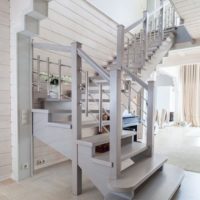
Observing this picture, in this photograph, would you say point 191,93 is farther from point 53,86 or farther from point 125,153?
point 125,153

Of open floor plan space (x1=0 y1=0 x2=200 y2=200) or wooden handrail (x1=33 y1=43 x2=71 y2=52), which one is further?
wooden handrail (x1=33 y1=43 x2=71 y2=52)

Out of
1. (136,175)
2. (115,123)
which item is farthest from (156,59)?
(136,175)

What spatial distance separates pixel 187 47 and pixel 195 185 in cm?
346

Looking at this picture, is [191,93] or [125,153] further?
[191,93]

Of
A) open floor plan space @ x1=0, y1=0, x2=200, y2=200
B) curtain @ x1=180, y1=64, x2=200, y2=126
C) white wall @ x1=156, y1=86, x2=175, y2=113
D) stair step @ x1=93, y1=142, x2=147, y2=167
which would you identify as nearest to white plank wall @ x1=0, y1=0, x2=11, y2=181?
open floor plan space @ x1=0, y1=0, x2=200, y2=200

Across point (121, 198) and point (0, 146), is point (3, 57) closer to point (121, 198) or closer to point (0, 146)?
point (0, 146)

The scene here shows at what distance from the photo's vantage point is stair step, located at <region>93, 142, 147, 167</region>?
83.7 inches

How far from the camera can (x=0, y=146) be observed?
9.37ft

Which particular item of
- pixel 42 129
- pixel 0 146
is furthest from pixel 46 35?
pixel 0 146

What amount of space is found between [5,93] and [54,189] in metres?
1.54

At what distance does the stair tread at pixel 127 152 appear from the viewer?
7.16ft

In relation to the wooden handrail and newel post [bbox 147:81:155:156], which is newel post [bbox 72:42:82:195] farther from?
newel post [bbox 147:81:155:156]

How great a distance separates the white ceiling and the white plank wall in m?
1.73

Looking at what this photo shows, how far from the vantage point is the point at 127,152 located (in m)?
2.37
